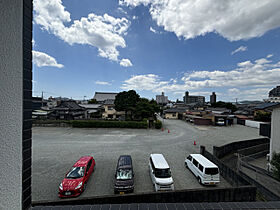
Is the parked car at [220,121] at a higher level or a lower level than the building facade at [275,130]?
lower

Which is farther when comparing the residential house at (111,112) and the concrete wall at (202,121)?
the residential house at (111,112)

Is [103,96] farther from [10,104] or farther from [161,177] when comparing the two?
[10,104]

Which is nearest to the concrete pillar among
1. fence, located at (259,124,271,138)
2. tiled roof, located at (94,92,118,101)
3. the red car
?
the red car

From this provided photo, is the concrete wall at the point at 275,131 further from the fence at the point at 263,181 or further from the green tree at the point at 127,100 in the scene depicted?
the green tree at the point at 127,100

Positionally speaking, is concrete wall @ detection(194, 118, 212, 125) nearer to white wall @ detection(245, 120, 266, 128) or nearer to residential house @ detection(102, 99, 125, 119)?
white wall @ detection(245, 120, 266, 128)

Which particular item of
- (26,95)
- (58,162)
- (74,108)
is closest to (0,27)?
(26,95)

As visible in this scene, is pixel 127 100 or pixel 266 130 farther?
pixel 127 100

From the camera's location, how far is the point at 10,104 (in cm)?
136

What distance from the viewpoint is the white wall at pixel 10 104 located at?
1259 millimetres

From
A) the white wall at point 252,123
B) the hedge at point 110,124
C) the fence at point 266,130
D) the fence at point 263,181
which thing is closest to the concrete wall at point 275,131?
the fence at point 266,130

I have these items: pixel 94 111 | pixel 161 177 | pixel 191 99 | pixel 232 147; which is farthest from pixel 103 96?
pixel 191 99

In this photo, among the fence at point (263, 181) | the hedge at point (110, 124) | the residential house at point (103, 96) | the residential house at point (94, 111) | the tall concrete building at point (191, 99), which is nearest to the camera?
the fence at point (263, 181)

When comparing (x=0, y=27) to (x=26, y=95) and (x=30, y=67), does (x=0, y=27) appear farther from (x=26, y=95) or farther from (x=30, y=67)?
(x=26, y=95)

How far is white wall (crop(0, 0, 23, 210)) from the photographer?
49.6 inches
